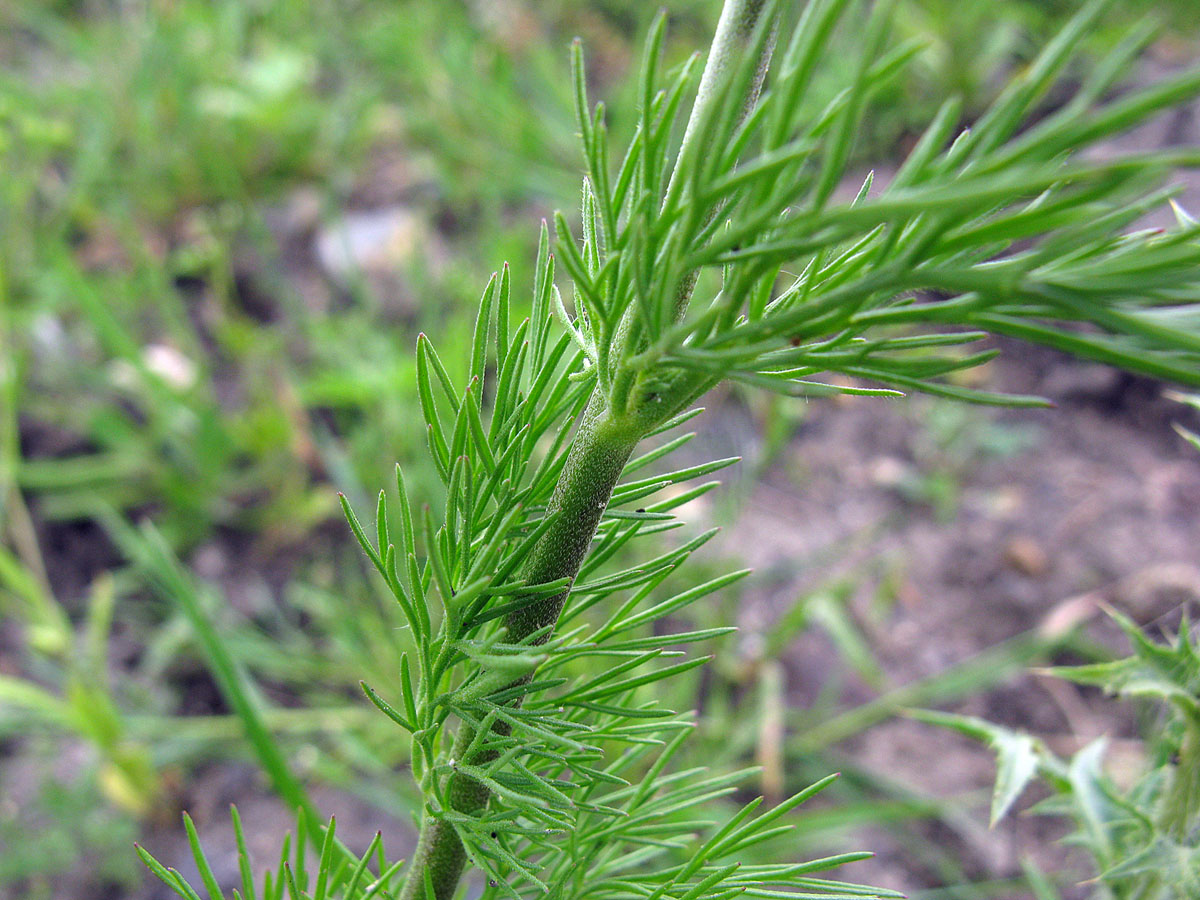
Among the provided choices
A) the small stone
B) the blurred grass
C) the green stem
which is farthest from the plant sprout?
the small stone

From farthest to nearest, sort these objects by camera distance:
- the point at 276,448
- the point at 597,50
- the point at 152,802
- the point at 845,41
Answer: the point at 597,50 < the point at 845,41 < the point at 276,448 < the point at 152,802

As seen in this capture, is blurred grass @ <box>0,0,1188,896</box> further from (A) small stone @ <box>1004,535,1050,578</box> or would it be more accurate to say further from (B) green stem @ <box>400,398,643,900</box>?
(B) green stem @ <box>400,398,643,900</box>

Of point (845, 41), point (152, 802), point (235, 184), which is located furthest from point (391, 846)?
point (845, 41)

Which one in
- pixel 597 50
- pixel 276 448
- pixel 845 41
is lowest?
pixel 276 448

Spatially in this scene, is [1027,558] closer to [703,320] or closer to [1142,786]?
[1142,786]

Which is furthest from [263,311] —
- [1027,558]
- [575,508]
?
[575,508]

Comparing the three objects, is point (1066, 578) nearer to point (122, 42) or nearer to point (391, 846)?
point (391, 846)

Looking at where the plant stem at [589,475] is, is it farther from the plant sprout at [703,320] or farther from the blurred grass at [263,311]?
the blurred grass at [263,311]
